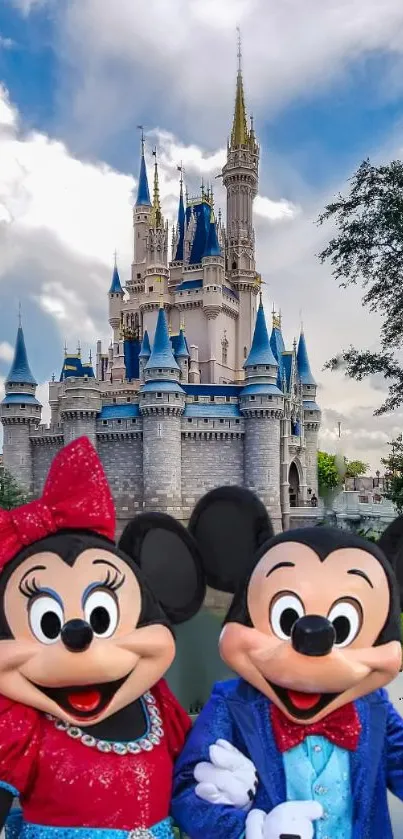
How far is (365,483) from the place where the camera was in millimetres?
46781

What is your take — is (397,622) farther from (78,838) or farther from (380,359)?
(380,359)

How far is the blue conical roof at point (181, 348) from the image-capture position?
24.4 meters

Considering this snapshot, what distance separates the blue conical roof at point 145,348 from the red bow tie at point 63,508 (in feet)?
74.1

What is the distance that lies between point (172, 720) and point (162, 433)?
19141 mm

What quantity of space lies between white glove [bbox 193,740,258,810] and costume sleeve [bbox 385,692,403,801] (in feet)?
1.65

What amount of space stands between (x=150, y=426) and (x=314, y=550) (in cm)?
1958

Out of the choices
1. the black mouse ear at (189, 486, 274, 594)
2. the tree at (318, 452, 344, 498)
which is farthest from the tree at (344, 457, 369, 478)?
the black mouse ear at (189, 486, 274, 594)

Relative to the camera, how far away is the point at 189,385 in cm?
2323

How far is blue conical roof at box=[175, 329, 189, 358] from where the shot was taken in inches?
961

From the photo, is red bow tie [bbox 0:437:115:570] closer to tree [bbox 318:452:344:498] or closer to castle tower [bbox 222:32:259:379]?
castle tower [bbox 222:32:259:379]

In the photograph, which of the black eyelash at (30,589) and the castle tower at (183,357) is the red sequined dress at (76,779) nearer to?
the black eyelash at (30,589)

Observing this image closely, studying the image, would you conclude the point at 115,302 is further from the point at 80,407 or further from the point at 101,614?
the point at 101,614

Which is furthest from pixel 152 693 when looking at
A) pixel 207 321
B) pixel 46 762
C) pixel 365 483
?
pixel 365 483

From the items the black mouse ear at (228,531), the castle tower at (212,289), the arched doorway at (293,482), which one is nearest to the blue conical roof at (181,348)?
the castle tower at (212,289)
